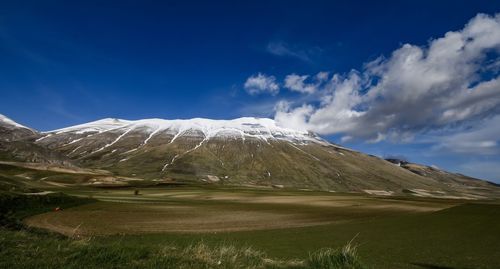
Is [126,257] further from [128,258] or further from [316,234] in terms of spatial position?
[316,234]

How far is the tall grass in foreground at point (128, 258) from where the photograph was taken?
39.0ft

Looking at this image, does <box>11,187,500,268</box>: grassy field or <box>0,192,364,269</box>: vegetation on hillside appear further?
<box>11,187,500,268</box>: grassy field

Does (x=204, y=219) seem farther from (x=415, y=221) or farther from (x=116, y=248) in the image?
(x=116, y=248)

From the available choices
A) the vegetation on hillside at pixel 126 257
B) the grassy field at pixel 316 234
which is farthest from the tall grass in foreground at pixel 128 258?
the grassy field at pixel 316 234

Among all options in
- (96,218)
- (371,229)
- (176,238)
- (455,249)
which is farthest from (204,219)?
(455,249)

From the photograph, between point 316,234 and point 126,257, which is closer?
point 126,257

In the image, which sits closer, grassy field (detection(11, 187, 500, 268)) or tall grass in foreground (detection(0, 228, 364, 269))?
tall grass in foreground (detection(0, 228, 364, 269))

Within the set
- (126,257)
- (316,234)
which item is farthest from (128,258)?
(316,234)

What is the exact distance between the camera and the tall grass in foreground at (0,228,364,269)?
1189cm

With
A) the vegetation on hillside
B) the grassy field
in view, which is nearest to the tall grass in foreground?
the vegetation on hillside

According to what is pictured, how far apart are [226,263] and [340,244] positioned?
16.6m

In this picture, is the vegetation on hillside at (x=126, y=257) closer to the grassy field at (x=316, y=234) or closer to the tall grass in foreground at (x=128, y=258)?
the tall grass in foreground at (x=128, y=258)

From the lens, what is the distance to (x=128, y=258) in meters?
12.5

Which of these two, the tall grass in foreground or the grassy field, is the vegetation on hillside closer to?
the tall grass in foreground
